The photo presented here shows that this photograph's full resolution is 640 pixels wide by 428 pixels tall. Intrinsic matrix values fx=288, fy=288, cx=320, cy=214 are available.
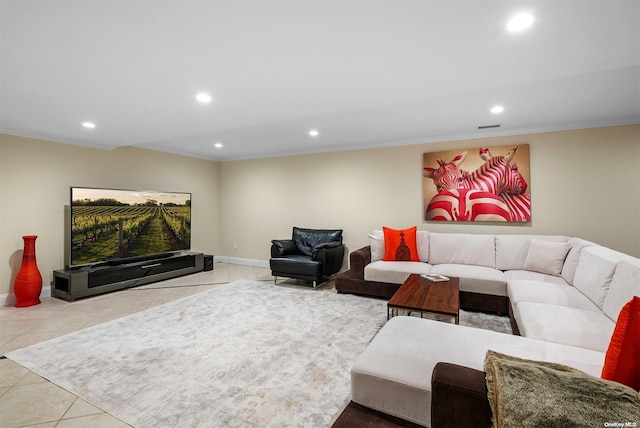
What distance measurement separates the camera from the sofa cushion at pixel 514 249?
145 inches

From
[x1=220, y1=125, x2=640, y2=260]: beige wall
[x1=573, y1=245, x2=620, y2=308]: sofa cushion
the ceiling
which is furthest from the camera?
[x1=220, y1=125, x2=640, y2=260]: beige wall

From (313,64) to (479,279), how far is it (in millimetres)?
2881

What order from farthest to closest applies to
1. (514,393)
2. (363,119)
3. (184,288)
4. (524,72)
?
(184,288) → (363,119) → (524,72) → (514,393)

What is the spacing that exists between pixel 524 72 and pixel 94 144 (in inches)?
223

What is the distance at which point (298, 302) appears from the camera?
3.76 m

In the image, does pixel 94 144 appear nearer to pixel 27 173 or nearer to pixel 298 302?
pixel 27 173

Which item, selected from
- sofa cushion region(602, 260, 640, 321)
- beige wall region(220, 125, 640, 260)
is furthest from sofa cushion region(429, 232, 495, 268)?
sofa cushion region(602, 260, 640, 321)

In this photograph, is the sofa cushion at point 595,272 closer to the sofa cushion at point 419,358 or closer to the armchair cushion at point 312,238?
the sofa cushion at point 419,358

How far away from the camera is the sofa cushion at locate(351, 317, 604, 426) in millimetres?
1249

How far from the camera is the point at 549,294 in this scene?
2580 millimetres

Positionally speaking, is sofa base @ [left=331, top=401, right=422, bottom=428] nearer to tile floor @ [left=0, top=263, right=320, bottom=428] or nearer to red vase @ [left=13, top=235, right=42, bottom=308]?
tile floor @ [left=0, top=263, right=320, bottom=428]

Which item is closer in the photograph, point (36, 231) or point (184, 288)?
point (36, 231)

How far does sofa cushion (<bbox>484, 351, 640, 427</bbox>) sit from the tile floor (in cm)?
193

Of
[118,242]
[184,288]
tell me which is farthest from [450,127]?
[118,242]
